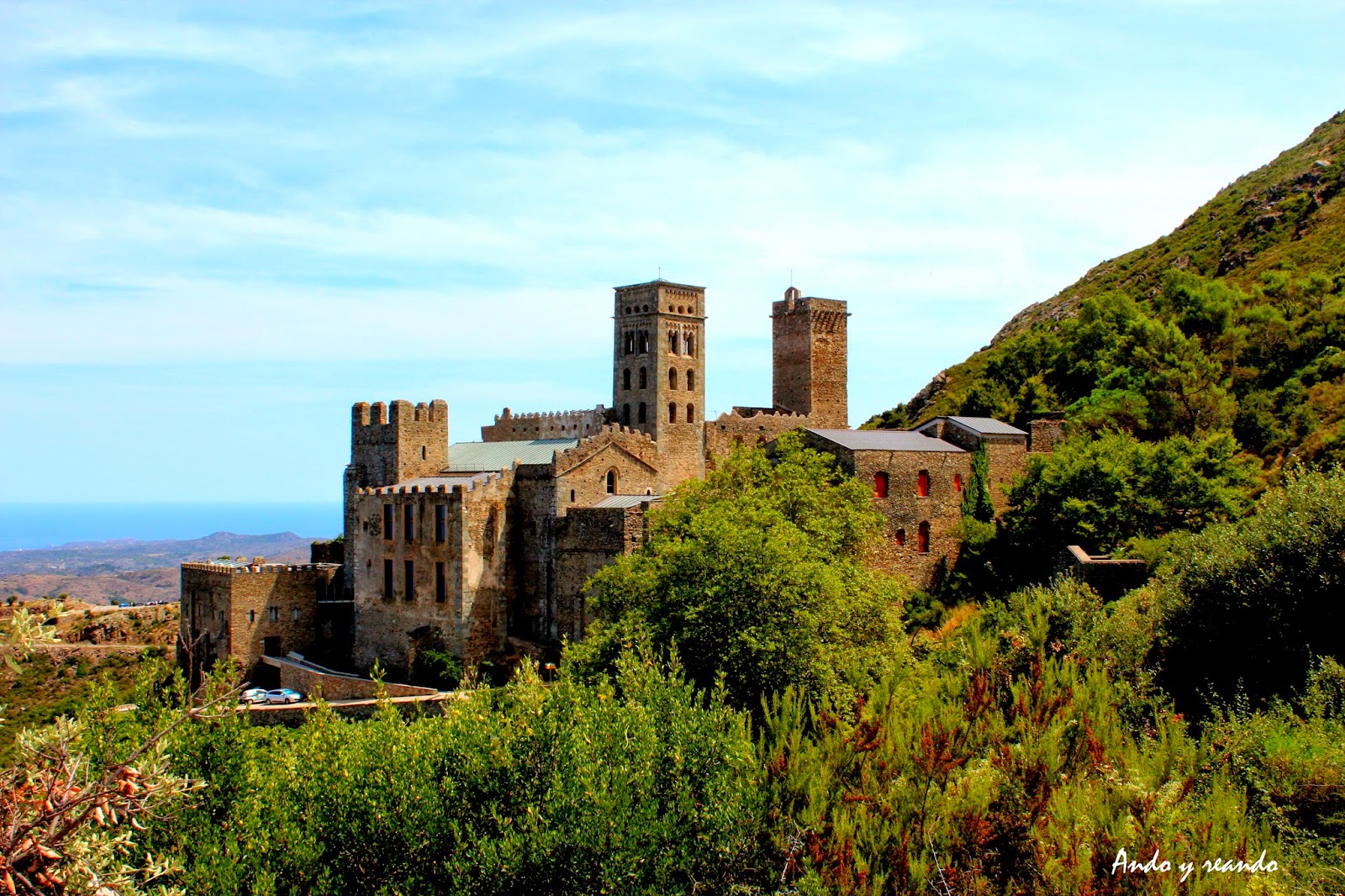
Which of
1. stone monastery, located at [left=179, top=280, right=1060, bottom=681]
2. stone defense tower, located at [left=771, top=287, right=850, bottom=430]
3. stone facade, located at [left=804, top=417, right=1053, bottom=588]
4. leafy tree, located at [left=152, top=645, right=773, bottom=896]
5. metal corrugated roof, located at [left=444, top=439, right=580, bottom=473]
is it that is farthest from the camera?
stone defense tower, located at [left=771, top=287, right=850, bottom=430]

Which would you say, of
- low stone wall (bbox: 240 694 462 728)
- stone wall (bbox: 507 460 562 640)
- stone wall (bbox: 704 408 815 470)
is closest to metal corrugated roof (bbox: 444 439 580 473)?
stone wall (bbox: 507 460 562 640)

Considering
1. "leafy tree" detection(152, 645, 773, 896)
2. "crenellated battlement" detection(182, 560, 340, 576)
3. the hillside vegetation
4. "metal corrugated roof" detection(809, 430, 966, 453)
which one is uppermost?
the hillside vegetation

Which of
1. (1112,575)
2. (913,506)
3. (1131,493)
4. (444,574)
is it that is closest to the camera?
(1112,575)

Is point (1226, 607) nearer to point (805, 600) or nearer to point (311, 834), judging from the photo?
point (805, 600)

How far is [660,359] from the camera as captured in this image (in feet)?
197

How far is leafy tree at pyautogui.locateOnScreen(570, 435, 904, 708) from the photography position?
87.2 ft

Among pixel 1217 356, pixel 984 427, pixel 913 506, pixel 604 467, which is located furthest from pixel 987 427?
pixel 604 467

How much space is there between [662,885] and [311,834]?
18.7 ft

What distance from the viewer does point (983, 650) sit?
2345 cm

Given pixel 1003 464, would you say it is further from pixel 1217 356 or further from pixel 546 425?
pixel 546 425

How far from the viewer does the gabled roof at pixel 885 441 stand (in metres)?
42.1

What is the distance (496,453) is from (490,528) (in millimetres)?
9372

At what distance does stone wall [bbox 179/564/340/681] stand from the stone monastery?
75 mm

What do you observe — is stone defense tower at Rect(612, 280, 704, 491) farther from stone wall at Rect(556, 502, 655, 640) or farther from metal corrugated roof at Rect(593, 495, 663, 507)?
stone wall at Rect(556, 502, 655, 640)
